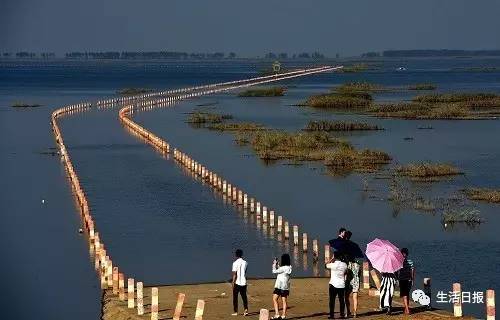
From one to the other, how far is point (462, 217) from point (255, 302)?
63.7 feet

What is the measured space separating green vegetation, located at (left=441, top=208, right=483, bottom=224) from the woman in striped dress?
19.5 meters

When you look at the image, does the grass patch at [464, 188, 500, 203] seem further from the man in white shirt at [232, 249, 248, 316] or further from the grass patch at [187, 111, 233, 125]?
the grass patch at [187, 111, 233, 125]

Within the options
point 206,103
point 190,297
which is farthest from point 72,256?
point 206,103

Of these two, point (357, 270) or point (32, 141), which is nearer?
point (357, 270)

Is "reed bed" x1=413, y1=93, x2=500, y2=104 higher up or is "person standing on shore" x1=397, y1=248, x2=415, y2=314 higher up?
"person standing on shore" x1=397, y1=248, x2=415, y2=314

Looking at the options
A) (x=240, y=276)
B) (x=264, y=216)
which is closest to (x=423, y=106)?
(x=264, y=216)

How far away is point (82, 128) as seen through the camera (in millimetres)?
95125

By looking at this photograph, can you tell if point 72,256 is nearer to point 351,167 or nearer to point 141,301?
point 141,301

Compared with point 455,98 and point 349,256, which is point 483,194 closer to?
point 349,256

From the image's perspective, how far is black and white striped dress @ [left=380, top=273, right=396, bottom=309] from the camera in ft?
83.9

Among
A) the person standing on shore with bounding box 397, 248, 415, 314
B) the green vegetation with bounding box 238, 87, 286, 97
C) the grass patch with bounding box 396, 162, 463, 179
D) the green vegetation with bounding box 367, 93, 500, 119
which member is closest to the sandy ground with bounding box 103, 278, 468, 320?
the person standing on shore with bounding box 397, 248, 415, 314

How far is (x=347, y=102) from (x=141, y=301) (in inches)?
3736

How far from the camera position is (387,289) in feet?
84.7

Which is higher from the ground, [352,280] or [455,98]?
[352,280]
